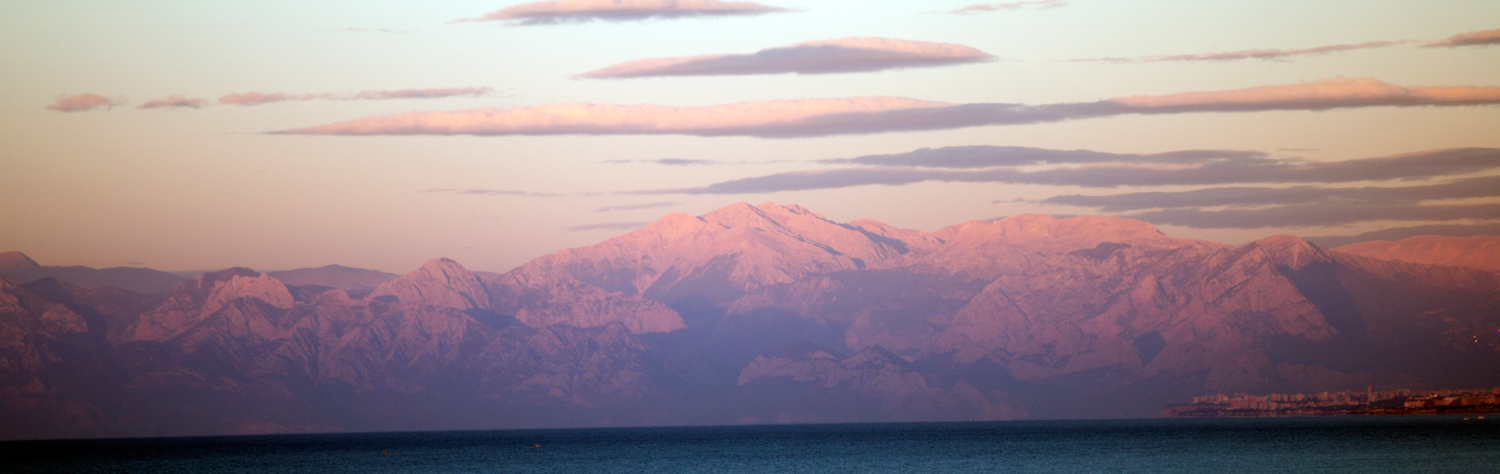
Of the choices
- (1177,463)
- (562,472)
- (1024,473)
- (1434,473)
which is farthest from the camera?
(562,472)

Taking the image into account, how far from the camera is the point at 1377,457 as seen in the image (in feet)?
608

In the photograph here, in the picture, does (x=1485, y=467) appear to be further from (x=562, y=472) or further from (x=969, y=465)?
(x=562, y=472)

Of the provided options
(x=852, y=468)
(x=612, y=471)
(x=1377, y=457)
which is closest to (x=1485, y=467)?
(x=1377, y=457)

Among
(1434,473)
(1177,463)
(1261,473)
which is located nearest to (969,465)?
(1177,463)

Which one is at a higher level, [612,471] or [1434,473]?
[1434,473]

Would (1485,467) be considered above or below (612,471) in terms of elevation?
above

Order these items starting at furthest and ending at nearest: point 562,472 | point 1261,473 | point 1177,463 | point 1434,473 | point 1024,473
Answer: point 562,472, point 1177,463, point 1024,473, point 1261,473, point 1434,473

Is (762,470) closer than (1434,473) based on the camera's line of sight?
No

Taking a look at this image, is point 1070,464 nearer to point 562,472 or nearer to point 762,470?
point 762,470

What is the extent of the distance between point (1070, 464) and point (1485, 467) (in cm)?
5416

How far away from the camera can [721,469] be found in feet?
648

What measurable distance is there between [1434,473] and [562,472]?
113 m

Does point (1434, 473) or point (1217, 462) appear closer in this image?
point (1434, 473)

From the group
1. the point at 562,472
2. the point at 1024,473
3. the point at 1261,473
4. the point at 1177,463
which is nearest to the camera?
the point at 1261,473
